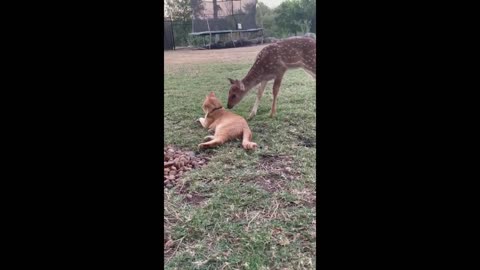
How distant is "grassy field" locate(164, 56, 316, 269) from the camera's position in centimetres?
86

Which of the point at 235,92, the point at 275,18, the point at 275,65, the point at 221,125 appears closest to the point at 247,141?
the point at 221,125

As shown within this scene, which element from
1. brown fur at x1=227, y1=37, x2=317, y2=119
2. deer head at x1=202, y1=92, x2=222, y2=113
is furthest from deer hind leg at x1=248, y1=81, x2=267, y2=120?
deer head at x1=202, y1=92, x2=222, y2=113

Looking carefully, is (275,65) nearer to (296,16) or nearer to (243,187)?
(296,16)

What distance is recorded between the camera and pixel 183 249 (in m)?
0.88

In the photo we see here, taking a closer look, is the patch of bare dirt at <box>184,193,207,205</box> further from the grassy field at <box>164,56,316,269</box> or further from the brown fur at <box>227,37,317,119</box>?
the brown fur at <box>227,37,317,119</box>

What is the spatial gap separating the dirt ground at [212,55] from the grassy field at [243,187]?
0.03 meters

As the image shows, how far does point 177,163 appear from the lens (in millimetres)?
1176

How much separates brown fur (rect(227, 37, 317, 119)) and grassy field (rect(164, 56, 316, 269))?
0.06m

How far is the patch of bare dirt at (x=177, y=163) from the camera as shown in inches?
43.3

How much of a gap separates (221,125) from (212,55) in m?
0.45
